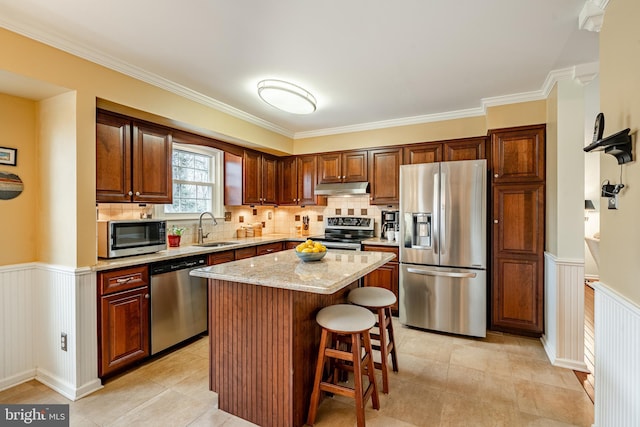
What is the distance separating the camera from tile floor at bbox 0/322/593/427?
79.4 inches

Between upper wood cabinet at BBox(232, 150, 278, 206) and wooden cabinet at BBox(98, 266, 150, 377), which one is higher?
upper wood cabinet at BBox(232, 150, 278, 206)

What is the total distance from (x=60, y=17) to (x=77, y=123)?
0.69 meters

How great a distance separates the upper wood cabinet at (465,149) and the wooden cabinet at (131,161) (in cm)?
328

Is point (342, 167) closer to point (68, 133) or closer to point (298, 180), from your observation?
point (298, 180)

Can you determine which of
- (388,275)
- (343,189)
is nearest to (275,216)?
(343,189)

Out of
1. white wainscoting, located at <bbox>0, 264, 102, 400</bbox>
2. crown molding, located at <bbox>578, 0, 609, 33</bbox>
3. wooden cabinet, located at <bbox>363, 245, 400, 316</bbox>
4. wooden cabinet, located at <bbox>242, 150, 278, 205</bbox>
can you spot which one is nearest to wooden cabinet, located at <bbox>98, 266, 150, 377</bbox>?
white wainscoting, located at <bbox>0, 264, 102, 400</bbox>

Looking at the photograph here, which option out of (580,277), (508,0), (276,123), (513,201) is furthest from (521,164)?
(276,123)

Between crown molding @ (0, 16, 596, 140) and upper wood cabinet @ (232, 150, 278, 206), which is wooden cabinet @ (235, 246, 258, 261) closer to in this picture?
upper wood cabinet @ (232, 150, 278, 206)

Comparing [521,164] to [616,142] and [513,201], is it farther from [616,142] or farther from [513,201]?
[616,142]

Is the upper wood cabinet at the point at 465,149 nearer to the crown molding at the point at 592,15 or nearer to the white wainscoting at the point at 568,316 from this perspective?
the white wainscoting at the point at 568,316

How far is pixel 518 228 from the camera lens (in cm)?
330

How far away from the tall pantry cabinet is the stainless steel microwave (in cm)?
356

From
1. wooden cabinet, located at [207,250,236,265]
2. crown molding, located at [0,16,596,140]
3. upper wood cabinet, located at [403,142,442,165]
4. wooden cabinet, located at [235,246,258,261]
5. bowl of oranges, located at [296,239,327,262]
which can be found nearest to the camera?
crown molding, located at [0,16,596,140]

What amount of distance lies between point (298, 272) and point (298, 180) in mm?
3117
